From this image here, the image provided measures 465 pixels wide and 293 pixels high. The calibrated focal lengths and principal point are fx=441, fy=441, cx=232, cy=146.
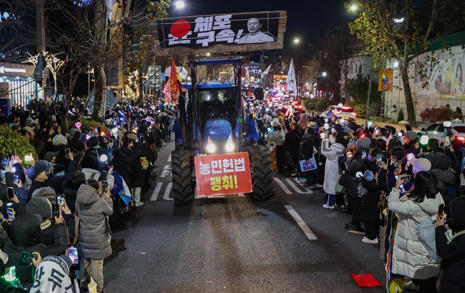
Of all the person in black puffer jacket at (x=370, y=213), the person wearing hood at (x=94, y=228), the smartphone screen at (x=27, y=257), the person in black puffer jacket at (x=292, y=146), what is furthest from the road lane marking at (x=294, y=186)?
the smartphone screen at (x=27, y=257)

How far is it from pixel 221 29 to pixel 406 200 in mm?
7527

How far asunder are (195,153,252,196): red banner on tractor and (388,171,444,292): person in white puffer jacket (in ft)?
17.1

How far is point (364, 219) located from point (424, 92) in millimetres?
26875

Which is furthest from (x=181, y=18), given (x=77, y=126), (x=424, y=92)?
(x=424, y=92)

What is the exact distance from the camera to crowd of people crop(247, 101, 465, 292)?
4.58m

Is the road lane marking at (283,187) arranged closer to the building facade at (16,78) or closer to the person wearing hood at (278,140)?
the person wearing hood at (278,140)

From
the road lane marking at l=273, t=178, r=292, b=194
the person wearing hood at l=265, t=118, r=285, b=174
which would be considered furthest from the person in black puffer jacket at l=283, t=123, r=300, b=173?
the road lane marking at l=273, t=178, r=292, b=194

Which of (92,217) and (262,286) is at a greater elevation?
(92,217)

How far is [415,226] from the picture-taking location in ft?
17.7

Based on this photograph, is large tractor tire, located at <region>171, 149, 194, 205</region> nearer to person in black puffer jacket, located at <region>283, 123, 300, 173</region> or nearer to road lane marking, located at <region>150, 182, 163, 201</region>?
road lane marking, located at <region>150, 182, 163, 201</region>

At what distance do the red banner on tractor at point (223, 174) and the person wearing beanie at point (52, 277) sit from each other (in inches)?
260

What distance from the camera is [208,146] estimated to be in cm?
1130

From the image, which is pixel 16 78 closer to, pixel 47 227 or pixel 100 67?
pixel 100 67

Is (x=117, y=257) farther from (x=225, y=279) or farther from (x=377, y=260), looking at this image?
(x=377, y=260)
